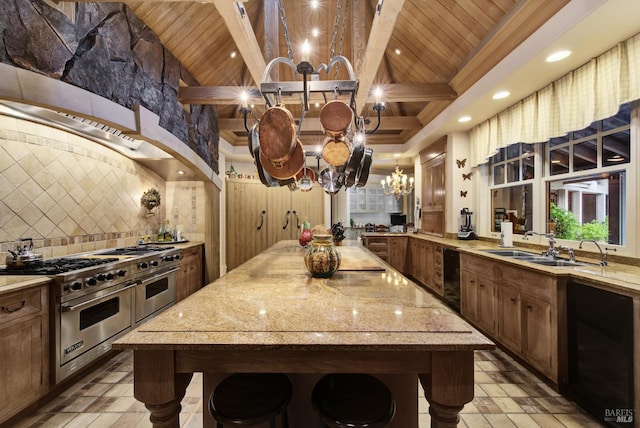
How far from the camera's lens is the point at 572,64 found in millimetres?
2373

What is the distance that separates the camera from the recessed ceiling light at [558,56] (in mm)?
2197

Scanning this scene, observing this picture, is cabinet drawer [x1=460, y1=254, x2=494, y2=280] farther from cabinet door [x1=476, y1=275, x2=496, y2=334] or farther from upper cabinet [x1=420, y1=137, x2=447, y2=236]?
upper cabinet [x1=420, y1=137, x2=447, y2=236]

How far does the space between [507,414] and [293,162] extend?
2154 mm

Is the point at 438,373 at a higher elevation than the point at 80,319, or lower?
higher

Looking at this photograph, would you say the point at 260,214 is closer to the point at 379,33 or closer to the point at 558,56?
the point at 379,33

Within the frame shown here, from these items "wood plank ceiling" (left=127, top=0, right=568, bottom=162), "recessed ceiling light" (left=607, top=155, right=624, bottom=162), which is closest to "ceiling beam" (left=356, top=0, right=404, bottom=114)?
"wood plank ceiling" (left=127, top=0, right=568, bottom=162)

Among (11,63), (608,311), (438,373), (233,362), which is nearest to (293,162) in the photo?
(233,362)

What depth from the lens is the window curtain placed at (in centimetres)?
202

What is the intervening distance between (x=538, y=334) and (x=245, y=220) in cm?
524

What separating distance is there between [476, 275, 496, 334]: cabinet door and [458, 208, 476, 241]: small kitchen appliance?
126 cm

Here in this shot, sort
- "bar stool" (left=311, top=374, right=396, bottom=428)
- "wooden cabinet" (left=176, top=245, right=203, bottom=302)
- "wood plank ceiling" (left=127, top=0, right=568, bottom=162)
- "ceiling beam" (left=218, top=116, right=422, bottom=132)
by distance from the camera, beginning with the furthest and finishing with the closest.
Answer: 1. "ceiling beam" (left=218, top=116, right=422, bottom=132)
2. "wooden cabinet" (left=176, top=245, right=203, bottom=302)
3. "wood plank ceiling" (left=127, top=0, right=568, bottom=162)
4. "bar stool" (left=311, top=374, right=396, bottom=428)

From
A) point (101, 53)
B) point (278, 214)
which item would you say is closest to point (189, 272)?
point (278, 214)

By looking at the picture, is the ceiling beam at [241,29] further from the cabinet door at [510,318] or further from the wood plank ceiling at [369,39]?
the cabinet door at [510,318]

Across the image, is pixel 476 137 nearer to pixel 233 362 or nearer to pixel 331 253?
pixel 331 253
